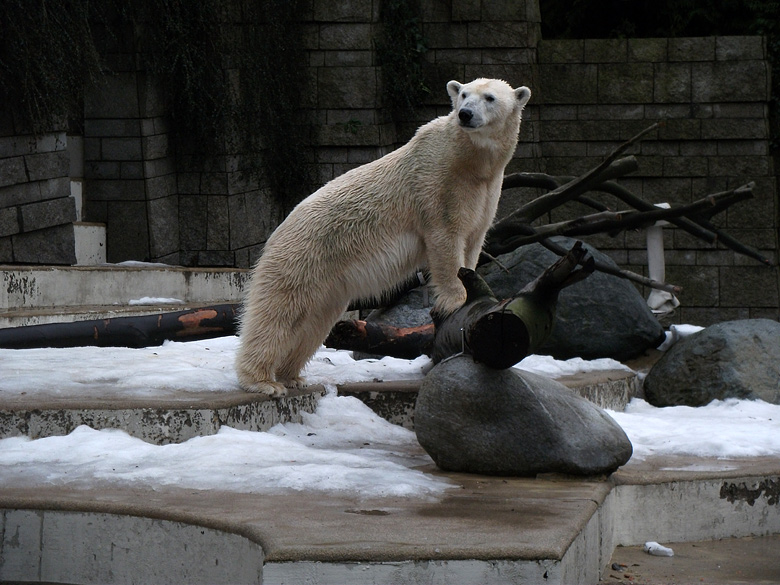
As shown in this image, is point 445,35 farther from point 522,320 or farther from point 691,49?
point 522,320

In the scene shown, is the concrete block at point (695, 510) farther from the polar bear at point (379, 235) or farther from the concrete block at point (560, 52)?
the concrete block at point (560, 52)

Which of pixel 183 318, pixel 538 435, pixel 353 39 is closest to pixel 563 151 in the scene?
pixel 353 39

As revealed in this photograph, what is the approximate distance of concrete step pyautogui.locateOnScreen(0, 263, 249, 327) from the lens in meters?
6.55

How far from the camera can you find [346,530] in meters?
2.83

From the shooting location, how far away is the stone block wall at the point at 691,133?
32.6 feet

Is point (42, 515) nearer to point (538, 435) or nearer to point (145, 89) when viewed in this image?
point (538, 435)

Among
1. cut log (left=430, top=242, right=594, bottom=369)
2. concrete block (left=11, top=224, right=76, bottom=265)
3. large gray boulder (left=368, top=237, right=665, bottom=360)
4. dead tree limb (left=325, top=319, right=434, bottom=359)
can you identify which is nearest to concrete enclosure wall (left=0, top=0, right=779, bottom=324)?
concrete block (left=11, top=224, right=76, bottom=265)

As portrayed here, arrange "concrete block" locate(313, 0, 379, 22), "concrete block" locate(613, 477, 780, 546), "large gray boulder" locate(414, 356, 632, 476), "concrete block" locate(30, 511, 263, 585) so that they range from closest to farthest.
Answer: "concrete block" locate(30, 511, 263, 585) → "large gray boulder" locate(414, 356, 632, 476) → "concrete block" locate(613, 477, 780, 546) → "concrete block" locate(313, 0, 379, 22)

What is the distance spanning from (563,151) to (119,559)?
7941 millimetres

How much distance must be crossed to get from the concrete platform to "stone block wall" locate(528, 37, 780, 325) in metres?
6.38

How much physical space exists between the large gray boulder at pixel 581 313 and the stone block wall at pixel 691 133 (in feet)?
11.2

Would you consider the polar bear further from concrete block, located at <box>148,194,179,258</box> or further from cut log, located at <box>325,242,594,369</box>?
concrete block, located at <box>148,194,179,258</box>

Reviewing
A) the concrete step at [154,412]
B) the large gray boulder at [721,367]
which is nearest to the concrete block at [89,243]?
the concrete step at [154,412]

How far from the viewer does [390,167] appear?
14.8 feet
